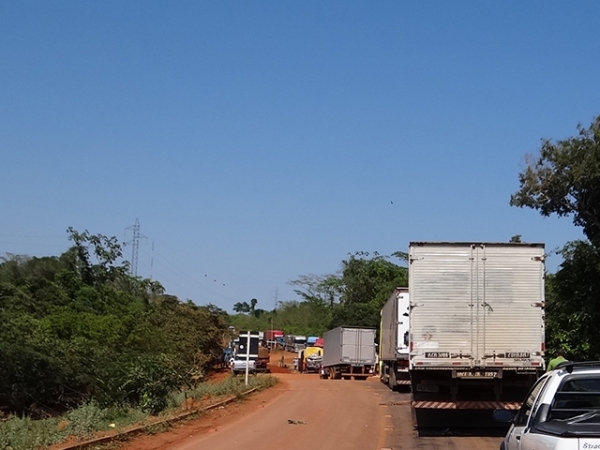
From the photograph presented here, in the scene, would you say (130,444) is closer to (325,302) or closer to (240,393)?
(240,393)

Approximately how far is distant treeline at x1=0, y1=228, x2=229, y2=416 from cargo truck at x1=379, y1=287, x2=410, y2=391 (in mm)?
7241

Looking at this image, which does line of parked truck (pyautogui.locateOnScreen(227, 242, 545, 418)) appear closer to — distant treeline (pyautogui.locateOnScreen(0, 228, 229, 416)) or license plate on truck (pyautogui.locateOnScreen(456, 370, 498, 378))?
license plate on truck (pyautogui.locateOnScreen(456, 370, 498, 378))

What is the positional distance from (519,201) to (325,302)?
63064 millimetres

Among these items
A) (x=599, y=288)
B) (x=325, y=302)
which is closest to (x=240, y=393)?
(x=599, y=288)

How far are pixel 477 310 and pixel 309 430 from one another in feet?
14.3

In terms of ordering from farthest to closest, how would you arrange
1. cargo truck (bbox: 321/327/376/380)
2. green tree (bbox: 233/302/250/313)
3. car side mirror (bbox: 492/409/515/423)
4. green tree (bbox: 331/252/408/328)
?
green tree (bbox: 233/302/250/313), green tree (bbox: 331/252/408/328), cargo truck (bbox: 321/327/376/380), car side mirror (bbox: 492/409/515/423)

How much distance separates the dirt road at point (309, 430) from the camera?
1443 centimetres

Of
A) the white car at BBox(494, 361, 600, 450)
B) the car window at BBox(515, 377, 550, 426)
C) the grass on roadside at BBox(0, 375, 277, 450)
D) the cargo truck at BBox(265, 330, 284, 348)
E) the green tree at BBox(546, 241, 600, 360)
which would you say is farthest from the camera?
the cargo truck at BBox(265, 330, 284, 348)

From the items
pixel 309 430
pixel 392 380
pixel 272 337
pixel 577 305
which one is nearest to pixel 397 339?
pixel 392 380

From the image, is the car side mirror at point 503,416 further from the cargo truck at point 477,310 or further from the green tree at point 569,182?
the green tree at point 569,182

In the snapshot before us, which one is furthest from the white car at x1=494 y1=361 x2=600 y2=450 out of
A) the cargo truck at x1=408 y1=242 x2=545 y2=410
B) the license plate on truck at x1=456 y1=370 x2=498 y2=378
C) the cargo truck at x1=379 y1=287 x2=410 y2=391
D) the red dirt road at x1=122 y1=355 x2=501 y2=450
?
the cargo truck at x1=379 y1=287 x2=410 y2=391

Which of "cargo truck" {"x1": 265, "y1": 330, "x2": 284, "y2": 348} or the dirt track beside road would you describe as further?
"cargo truck" {"x1": 265, "y1": 330, "x2": 284, "y2": 348}

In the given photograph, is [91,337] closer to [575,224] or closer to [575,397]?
[575,224]

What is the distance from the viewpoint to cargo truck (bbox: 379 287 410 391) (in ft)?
89.2
